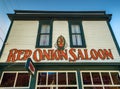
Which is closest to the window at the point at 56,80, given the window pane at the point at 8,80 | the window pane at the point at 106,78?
the window pane at the point at 8,80

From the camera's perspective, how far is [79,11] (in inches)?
447

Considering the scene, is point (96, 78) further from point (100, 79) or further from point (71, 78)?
point (71, 78)

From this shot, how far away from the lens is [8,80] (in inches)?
308

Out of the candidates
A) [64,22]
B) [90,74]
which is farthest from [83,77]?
[64,22]

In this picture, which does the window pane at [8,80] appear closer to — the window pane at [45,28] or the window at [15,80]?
the window at [15,80]

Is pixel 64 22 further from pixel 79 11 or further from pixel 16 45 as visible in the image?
pixel 16 45

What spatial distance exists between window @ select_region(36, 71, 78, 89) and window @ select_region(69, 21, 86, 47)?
7.31 ft

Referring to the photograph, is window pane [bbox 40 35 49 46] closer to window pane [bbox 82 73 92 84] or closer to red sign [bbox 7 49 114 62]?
red sign [bbox 7 49 114 62]

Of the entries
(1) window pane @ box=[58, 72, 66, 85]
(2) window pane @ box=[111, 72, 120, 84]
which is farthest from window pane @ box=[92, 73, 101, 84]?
(1) window pane @ box=[58, 72, 66, 85]

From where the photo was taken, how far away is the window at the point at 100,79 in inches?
297

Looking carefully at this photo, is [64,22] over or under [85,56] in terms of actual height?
over

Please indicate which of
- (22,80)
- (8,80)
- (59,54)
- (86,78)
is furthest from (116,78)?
(8,80)

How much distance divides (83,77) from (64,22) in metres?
4.76

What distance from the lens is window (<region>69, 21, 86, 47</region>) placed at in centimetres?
945
